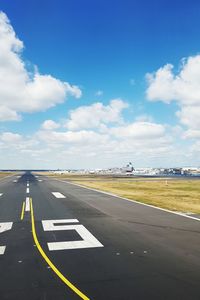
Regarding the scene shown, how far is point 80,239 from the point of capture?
546 inches

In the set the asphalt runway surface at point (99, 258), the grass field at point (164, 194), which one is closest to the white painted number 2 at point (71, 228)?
the asphalt runway surface at point (99, 258)

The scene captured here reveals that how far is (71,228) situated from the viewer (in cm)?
1636

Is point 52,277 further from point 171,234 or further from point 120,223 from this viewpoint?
point 120,223

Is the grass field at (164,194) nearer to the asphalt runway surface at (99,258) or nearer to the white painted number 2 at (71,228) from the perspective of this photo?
the asphalt runway surface at (99,258)

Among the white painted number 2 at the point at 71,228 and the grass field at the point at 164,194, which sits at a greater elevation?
the grass field at the point at 164,194

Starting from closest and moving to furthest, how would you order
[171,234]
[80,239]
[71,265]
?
[71,265], [80,239], [171,234]

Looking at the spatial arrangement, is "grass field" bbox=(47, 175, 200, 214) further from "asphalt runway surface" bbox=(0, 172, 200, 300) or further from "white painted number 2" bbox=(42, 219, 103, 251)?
"white painted number 2" bbox=(42, 219, 103, 251)

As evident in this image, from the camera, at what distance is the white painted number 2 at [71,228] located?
12.7 metres

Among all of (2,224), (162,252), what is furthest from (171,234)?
(2,224)

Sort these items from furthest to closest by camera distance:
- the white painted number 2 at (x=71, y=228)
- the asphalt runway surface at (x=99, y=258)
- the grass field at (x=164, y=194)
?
the grass field at (x=164, y=194), the white painted number 2 at (x=71, y=228), the asphalt runway surface at (x=99, y=258)

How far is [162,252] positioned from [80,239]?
3.93 meters

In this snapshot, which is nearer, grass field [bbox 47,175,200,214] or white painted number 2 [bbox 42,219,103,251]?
white painted number 2 [bbox 42,219,103,251]

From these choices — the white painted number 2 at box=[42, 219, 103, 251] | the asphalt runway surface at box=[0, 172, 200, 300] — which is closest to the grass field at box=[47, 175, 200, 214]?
the asphalt runway surface at box=[0, 172, 200, 300]

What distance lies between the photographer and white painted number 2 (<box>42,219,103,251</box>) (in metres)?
12.7
